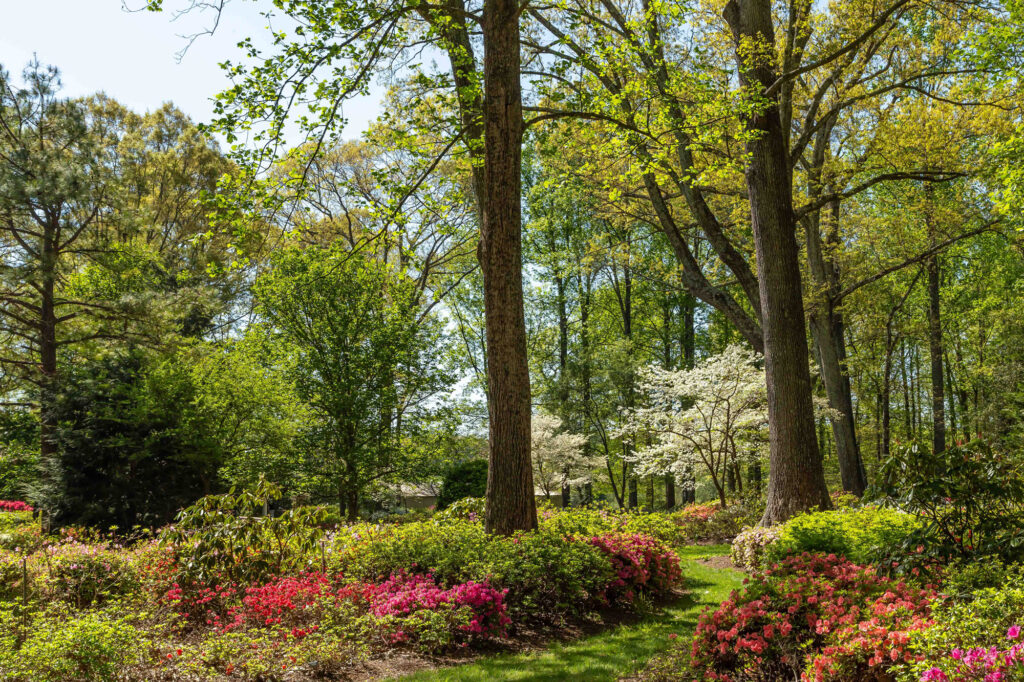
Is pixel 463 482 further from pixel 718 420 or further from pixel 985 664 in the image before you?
pixel 985 664

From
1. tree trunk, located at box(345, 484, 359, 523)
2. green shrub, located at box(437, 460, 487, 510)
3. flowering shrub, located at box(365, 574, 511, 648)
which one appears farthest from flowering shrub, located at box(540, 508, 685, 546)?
green shrub, located at box(437, 460, 487, 510)

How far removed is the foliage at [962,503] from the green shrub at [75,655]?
16.6 feet

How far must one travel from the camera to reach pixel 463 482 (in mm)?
16656

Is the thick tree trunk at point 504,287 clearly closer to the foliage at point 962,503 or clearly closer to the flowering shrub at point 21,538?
the foliage at point 962,503

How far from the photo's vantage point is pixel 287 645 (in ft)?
15.9

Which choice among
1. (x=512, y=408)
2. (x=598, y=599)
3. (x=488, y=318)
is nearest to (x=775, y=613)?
(x=598, y=599)

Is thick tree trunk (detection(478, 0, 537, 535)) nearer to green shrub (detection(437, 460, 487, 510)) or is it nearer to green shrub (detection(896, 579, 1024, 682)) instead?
green shrub (detection(896, 579, 1024, 682))

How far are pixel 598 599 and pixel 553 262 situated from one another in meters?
19.4

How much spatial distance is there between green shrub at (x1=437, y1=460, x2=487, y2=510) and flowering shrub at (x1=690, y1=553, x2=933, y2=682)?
12.2m

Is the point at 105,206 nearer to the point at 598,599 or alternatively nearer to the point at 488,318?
the point at 488,318

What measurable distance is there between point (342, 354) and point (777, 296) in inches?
299

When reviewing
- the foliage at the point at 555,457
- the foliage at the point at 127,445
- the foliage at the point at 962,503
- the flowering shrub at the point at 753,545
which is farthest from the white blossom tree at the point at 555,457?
the foliage at the point at 962,503

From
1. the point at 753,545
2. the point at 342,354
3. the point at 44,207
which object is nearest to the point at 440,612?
the point at 753,545

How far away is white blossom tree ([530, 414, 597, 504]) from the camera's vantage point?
19.8m
